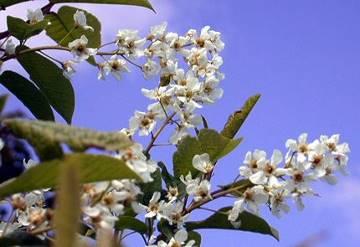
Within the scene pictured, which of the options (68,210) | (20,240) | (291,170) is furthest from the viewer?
(291,170)

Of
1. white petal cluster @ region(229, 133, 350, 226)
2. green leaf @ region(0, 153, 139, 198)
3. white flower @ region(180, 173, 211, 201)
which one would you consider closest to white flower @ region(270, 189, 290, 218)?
white petal cluster @ region(229, 133, 350, 226)

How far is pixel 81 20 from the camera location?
163 cm

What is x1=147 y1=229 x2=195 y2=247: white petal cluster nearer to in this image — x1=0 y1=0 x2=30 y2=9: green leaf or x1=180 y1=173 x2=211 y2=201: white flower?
x1=180 y1=173 x2=211 y2=201: white flower

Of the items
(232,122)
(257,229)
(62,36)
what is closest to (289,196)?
(257,229)

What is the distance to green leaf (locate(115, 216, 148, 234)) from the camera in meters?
1.32

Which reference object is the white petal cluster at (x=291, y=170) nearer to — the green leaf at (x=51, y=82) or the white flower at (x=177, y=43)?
the white flower at (x=177, y=43)

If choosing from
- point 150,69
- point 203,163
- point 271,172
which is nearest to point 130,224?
point 203,163

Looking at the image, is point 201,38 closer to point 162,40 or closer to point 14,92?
point 162,40

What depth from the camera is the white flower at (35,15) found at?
160 cm

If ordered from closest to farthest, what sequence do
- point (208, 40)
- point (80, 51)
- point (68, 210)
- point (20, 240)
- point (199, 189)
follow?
point (68, 210), point (20, 240), point (199, 189), point (80, 51), point (208, 40)

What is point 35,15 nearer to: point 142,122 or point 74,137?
point 142,122

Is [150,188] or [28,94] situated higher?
[28,94]

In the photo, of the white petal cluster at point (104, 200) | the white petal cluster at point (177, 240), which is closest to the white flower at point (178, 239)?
the white petal cluster at point (177, 240)

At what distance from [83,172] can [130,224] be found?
0.53m
